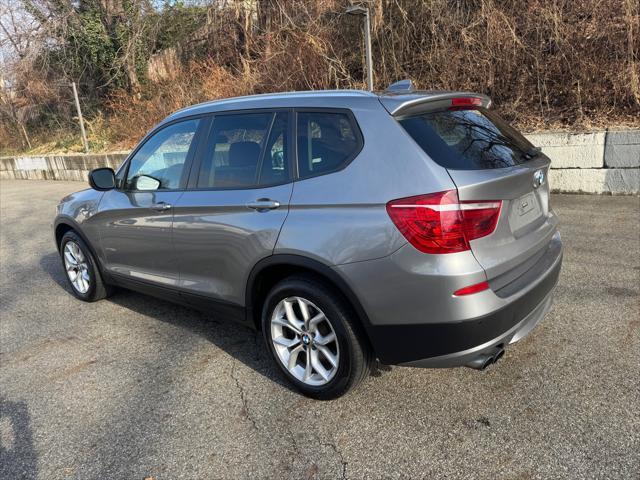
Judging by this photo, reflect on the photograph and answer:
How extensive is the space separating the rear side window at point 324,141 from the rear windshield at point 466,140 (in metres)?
0.30

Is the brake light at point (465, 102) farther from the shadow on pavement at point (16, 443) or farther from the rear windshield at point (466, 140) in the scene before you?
the shadow on pavement at point (16, 443)

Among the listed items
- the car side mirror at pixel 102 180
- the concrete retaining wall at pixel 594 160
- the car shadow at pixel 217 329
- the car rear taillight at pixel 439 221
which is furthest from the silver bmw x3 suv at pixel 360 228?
the concrete retaining wall at pixel 594 160

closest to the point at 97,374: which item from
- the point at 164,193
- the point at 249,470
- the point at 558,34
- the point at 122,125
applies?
the point at 164,193

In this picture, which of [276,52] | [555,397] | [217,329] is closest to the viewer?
[555,397]

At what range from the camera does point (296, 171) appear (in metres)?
2.80

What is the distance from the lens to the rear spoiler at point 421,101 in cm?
255

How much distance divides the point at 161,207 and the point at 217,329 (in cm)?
111

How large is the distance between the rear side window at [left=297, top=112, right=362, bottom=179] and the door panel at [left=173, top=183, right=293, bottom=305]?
0.19m

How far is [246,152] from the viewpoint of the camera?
3121 millimetres

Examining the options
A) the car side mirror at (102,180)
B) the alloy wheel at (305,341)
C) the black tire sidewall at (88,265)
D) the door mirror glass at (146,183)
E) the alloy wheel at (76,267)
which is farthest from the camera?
the alloy wheel at (76,267)

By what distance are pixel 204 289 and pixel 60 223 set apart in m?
2.43

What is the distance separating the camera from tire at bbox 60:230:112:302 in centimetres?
460

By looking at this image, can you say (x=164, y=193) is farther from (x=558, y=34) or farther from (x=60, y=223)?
(x=558, y=34)

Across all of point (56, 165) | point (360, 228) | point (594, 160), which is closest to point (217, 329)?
point (360, 228)
